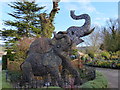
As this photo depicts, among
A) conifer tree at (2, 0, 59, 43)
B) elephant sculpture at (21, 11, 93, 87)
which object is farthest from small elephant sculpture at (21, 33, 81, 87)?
conifer tree at (2, 0, 59, 43)

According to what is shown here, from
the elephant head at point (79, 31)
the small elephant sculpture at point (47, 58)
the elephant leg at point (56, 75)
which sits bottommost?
the elephant leg at point (56, 75)

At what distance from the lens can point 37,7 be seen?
741 inches

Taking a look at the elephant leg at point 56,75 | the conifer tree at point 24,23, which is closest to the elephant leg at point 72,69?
the elephant leg at point 56,75

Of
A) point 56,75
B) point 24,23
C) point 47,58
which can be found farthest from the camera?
point 24,23

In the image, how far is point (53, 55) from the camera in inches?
188

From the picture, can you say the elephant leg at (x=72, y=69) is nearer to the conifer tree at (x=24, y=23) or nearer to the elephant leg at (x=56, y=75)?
the elephant leg at (x=56, y=75)

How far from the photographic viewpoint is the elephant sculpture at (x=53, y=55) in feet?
15.1

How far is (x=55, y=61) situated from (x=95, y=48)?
23.6 metres

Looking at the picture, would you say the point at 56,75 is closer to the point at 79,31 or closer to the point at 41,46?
the point at 41,46

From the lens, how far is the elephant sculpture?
4.60 meters

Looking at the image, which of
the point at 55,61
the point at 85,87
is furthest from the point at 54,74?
the point at 85,87

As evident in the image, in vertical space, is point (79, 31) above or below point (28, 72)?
above

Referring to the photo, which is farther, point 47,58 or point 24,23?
point 24,23

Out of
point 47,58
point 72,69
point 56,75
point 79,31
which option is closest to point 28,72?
point 47,58
